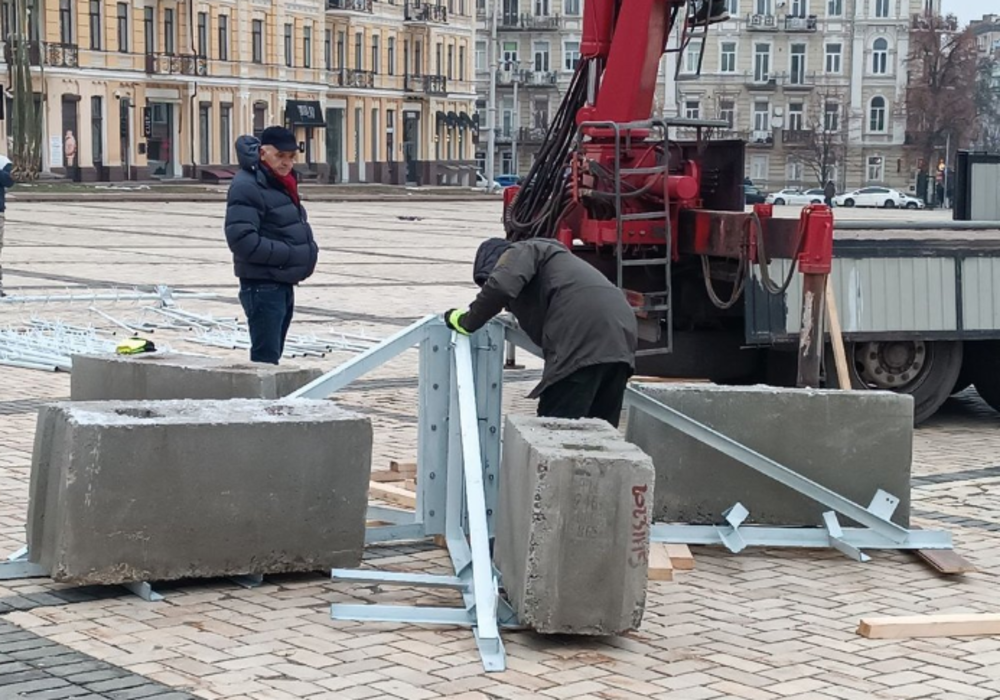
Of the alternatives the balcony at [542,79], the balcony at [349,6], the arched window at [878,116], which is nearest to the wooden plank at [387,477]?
the balcony at [349,6]

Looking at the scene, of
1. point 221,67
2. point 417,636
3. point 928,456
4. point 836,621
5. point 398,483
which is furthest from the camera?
point 221,67

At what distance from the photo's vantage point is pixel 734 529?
8.63 metres

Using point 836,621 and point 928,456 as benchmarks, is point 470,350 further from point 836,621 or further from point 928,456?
point 928,456

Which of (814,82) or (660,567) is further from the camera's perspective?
(814,82)

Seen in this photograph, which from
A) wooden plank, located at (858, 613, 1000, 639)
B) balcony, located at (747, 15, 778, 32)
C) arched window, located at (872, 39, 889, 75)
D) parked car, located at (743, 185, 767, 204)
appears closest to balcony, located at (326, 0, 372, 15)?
balcony, located at (747, 15, 778, 32)

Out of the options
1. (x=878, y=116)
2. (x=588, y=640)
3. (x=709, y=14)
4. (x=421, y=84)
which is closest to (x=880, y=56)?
(x=878, y=116)

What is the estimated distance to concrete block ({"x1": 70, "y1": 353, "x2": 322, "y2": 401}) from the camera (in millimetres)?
8734

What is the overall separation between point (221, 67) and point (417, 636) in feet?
224

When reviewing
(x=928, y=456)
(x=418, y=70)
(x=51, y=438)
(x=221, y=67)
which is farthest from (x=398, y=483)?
(x=418, y=70)

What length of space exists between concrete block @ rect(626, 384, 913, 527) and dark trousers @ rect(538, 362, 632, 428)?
530mm

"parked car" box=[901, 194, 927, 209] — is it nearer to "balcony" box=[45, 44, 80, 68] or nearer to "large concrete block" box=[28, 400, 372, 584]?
"balcony" box=[45, 44, 80, 68]

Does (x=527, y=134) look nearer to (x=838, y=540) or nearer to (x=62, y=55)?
(x=62, y=55)

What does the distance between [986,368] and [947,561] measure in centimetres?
498

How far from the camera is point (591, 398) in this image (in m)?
8.14
